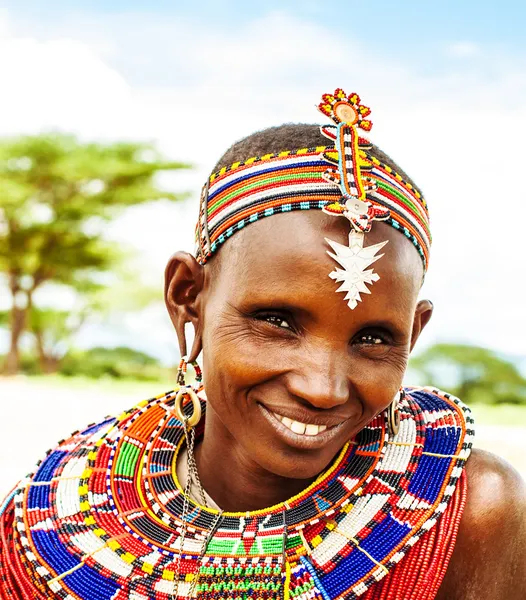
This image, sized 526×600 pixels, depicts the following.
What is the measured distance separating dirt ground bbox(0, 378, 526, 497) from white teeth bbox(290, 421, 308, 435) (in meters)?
1.20

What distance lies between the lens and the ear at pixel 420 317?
209 cm

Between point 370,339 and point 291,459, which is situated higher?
point 370,339

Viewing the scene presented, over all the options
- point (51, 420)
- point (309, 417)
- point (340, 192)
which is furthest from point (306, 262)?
point (51, 420)

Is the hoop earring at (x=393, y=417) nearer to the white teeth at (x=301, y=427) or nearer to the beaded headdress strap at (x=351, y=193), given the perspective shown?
the white teeth at (x=301, y=427)

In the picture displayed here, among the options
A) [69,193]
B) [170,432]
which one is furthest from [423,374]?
[170,432]

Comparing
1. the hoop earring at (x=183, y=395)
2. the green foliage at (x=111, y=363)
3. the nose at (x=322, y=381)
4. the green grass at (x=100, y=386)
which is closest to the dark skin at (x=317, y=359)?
the nose at (x=322, y=381)

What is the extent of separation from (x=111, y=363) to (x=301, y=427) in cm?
2967

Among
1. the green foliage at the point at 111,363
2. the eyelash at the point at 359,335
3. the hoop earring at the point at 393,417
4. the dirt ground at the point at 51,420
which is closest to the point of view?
the eyelash at the point at 359,335

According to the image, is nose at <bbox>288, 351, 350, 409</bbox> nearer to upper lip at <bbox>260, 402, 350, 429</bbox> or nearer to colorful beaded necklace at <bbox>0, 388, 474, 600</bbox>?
upper lip at <bbox>260, 402, 350, 429</bbox>

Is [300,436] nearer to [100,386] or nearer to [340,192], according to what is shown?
[340,192]

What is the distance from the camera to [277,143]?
6.37ft

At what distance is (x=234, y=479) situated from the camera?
87.0 inches

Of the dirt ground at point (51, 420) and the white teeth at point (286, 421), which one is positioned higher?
the white teeth at point (286, 421)

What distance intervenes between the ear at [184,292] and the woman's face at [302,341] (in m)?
0.20
